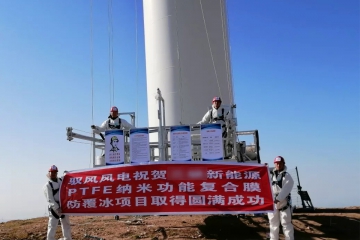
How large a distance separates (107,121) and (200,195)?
376cm

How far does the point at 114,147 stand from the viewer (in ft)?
30.1

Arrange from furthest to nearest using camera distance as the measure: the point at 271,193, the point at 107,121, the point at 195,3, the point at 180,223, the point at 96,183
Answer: the point at 195,3 < the point at 180,223 < the point at 107,121 < the point at 96,183 < the point at 271,193

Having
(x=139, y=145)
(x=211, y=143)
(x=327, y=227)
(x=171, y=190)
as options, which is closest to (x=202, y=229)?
(x=171, y=190)

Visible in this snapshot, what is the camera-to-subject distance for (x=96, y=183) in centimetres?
861

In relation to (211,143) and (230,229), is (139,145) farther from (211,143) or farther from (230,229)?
(230,229)

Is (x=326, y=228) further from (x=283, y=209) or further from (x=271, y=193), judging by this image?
(x=271, y=193)

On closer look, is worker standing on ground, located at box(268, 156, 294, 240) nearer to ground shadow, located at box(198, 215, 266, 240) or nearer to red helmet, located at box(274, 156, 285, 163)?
red helmet, located at box(274, 156, 285, 163)

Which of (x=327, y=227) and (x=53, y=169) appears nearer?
(x=53, y=169)

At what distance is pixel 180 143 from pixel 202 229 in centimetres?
326

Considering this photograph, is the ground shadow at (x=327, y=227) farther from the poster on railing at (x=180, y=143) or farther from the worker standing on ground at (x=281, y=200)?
the poster on railing at (x=180, y=143)

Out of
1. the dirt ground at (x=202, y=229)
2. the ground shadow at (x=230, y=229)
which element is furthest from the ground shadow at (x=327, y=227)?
the ground shadow at (x=230, y=229)

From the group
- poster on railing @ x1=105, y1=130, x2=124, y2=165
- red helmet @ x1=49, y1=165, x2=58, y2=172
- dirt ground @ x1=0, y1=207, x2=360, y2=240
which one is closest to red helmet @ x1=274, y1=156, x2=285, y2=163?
dirt ground @ x1=0, y1=207, x2=360, y2=240

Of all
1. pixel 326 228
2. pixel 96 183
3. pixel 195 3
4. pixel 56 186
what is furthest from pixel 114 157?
pixel 195 3

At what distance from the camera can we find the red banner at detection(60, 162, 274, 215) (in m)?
7.96
